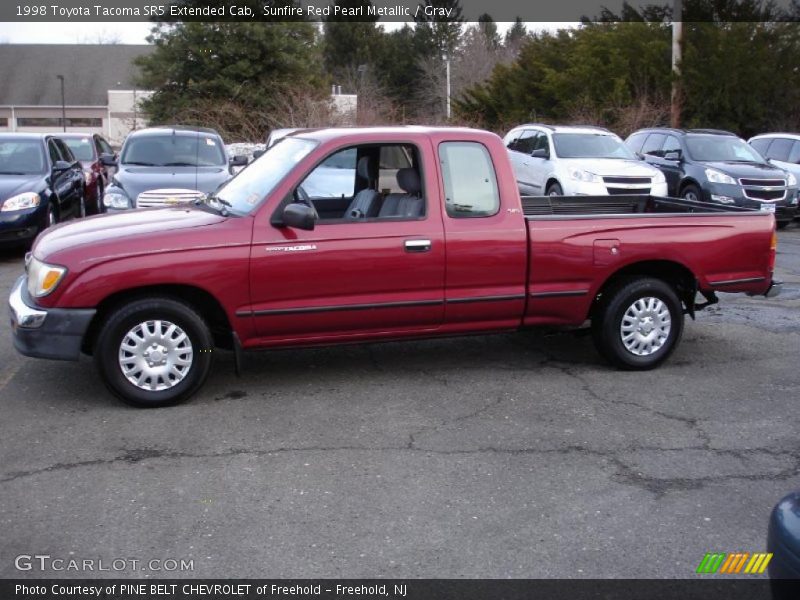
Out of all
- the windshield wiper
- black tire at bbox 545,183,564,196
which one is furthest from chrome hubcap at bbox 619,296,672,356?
black tire at bbox 545,183,564,196

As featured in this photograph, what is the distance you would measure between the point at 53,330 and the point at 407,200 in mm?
2548

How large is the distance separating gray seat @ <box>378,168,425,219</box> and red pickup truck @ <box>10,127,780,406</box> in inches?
0.5

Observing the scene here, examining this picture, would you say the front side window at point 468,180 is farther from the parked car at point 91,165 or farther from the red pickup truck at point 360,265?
the parked car at point 91,165

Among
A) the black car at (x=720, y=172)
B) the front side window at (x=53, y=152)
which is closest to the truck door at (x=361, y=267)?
the front side window at (x=53, y=152)

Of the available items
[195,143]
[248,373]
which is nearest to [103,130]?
[195,143]

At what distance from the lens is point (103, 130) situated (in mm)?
54312

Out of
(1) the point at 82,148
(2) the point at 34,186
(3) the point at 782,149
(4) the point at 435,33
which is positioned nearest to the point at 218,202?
(2) the point at 34,186

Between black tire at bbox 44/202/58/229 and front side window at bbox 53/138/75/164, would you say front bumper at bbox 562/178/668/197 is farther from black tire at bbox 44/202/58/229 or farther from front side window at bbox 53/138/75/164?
front side window at bbox 53/138/75/164

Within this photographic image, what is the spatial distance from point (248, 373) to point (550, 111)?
82.9 ft

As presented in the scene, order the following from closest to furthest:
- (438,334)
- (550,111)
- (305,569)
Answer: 1. (305,569)
2. (438,334)
3. (550,111)

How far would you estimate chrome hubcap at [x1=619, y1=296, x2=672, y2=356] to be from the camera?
694 centimetres

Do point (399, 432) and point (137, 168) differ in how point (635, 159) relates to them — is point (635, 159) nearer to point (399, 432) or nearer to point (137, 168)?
point (137, 168)

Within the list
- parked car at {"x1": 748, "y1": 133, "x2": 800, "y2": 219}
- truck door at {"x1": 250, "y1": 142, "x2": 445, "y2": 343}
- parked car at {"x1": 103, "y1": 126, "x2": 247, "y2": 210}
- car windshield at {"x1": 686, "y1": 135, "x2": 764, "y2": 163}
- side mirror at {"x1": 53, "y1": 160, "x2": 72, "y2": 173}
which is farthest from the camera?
parked car at {"x1": 748, "y1": 133, "x2": 800, "y2": 219}

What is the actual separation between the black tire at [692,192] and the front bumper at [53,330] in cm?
1257
